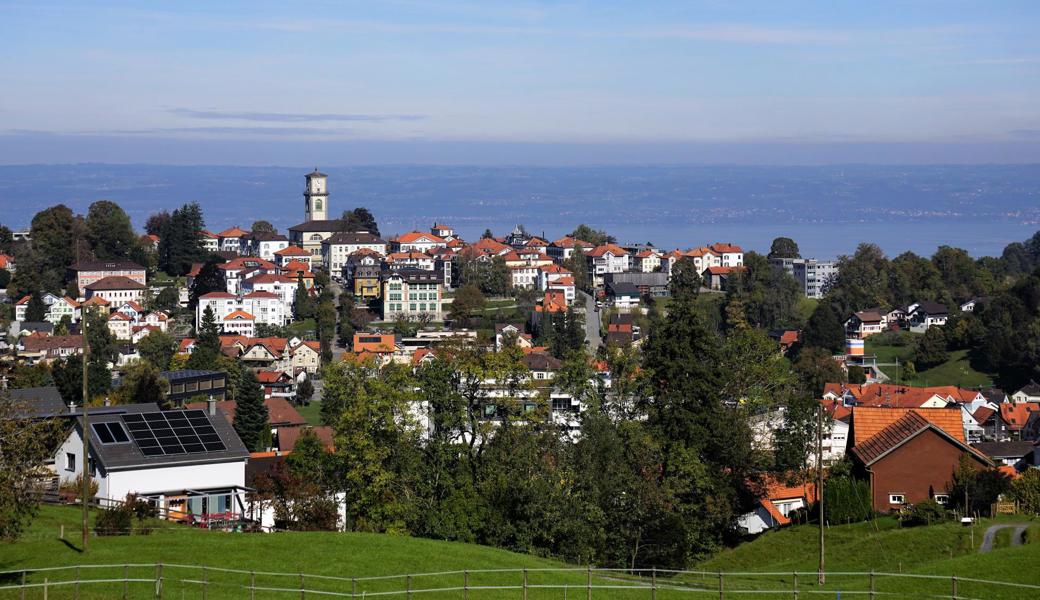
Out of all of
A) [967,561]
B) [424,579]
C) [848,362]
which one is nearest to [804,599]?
[967,561]

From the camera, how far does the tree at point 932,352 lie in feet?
282

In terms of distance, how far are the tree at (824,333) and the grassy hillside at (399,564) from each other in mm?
68696

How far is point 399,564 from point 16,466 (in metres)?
5.69

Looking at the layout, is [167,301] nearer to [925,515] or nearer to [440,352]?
[440,352]

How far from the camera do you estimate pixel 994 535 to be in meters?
21.1

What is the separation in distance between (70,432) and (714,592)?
46.3 feet

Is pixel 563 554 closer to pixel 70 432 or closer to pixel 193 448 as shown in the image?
pixel 193 448

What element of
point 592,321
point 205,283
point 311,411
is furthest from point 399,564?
point 205,283

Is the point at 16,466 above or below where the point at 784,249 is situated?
above

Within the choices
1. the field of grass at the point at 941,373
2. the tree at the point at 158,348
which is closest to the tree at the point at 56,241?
the tree at the point at 158,348

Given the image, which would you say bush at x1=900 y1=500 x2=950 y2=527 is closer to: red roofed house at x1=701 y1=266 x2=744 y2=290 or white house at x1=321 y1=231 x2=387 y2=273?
red roofed house at x1=701 y1=266 x2=744 y2=290

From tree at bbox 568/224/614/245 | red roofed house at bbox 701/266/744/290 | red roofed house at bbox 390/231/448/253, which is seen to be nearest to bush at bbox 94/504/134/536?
red roofed house at bbox 701/266/744/290

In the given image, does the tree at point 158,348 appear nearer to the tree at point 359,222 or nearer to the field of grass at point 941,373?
the tree at point 359,222

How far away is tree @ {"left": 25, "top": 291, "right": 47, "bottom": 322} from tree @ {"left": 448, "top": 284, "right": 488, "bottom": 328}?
28.4m
